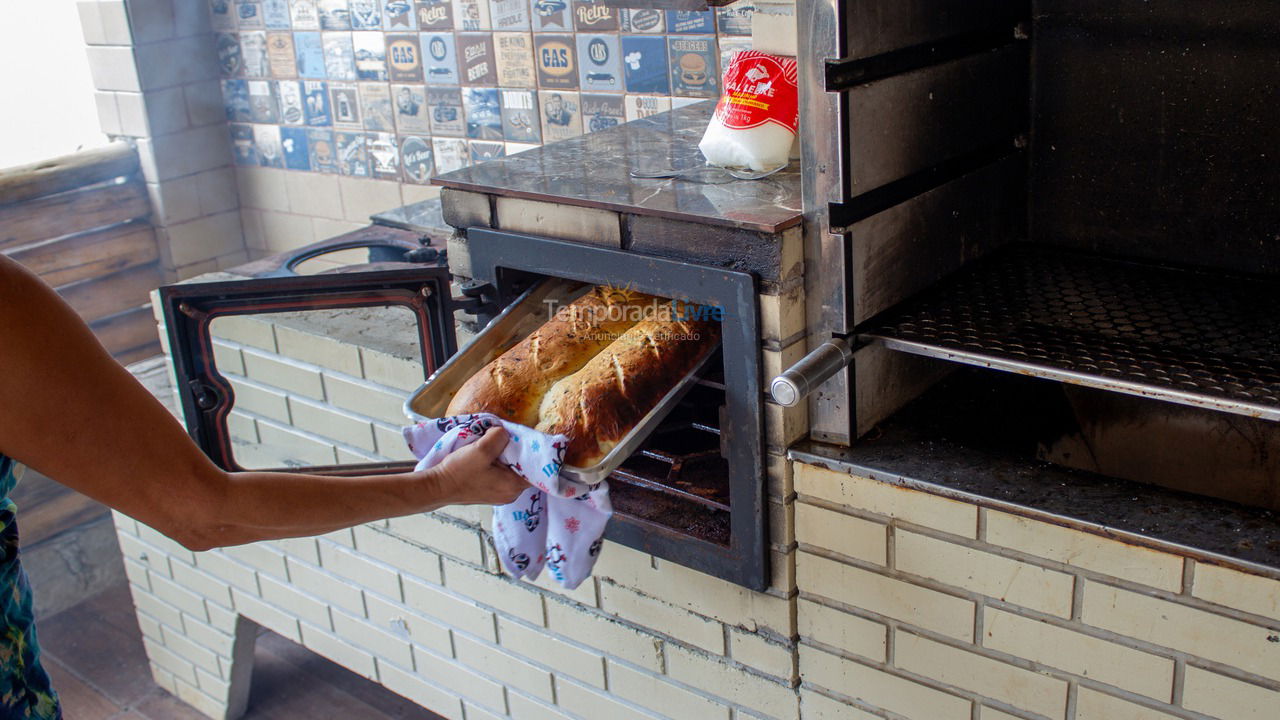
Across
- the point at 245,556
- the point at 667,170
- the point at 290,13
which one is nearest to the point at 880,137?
the point at 667,170

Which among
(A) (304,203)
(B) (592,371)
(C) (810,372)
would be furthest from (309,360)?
(A) (304,203)

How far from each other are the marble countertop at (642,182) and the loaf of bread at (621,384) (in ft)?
0.64

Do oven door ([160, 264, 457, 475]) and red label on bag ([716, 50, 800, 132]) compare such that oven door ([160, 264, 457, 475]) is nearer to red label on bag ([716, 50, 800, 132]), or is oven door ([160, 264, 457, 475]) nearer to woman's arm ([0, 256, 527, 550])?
woman's arm ([0, 256, 527, 550])

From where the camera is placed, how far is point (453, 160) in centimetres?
328

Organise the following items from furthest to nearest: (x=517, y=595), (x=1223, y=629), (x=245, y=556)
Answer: (x=245, y=556) < (x=517, y=595) < (x=1223, y=629)

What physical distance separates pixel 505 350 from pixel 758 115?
1.81 feet

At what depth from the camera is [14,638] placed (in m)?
1.34

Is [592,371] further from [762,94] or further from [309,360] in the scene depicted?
[309,360]

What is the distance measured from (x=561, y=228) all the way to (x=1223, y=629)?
107cm

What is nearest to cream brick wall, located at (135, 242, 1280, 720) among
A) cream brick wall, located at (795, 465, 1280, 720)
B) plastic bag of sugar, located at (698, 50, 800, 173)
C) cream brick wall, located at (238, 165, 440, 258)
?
cream brick wall, located at (795, 465, 1280, 720)

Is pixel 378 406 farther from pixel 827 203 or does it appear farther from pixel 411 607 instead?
pixel 827 203

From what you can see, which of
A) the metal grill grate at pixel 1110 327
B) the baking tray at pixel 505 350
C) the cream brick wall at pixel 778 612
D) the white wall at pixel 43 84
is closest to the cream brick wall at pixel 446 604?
the cream brick wall at pixel 778 612

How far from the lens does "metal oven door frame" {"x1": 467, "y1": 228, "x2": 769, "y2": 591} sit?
1.55m

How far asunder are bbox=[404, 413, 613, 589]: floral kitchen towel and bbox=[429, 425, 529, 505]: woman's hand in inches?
0.6
